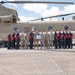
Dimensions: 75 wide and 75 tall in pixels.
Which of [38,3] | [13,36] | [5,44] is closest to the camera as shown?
[38,3]

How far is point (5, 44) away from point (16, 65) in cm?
1459

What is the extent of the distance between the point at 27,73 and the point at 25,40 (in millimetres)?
12775

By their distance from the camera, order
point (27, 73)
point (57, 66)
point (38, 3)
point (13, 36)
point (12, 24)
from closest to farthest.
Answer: point (27, 73)
point (57, 66)
point (38, 3)
point (13, 36)
point (12, 24)

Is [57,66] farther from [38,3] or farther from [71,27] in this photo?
[71,27]

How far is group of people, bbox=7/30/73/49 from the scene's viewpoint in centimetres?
2147

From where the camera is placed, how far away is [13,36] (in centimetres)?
2148

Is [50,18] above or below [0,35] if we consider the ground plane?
above

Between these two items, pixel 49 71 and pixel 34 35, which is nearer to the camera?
pixel 49 71

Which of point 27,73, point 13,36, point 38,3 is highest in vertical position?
point 38,3

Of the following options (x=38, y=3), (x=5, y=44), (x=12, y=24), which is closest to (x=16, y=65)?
(x=38, y=3)

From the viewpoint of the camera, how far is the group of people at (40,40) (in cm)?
2147

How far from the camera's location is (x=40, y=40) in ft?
71.3

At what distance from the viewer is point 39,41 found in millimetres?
22281

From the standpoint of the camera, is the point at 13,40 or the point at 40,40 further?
the point at 40,40
